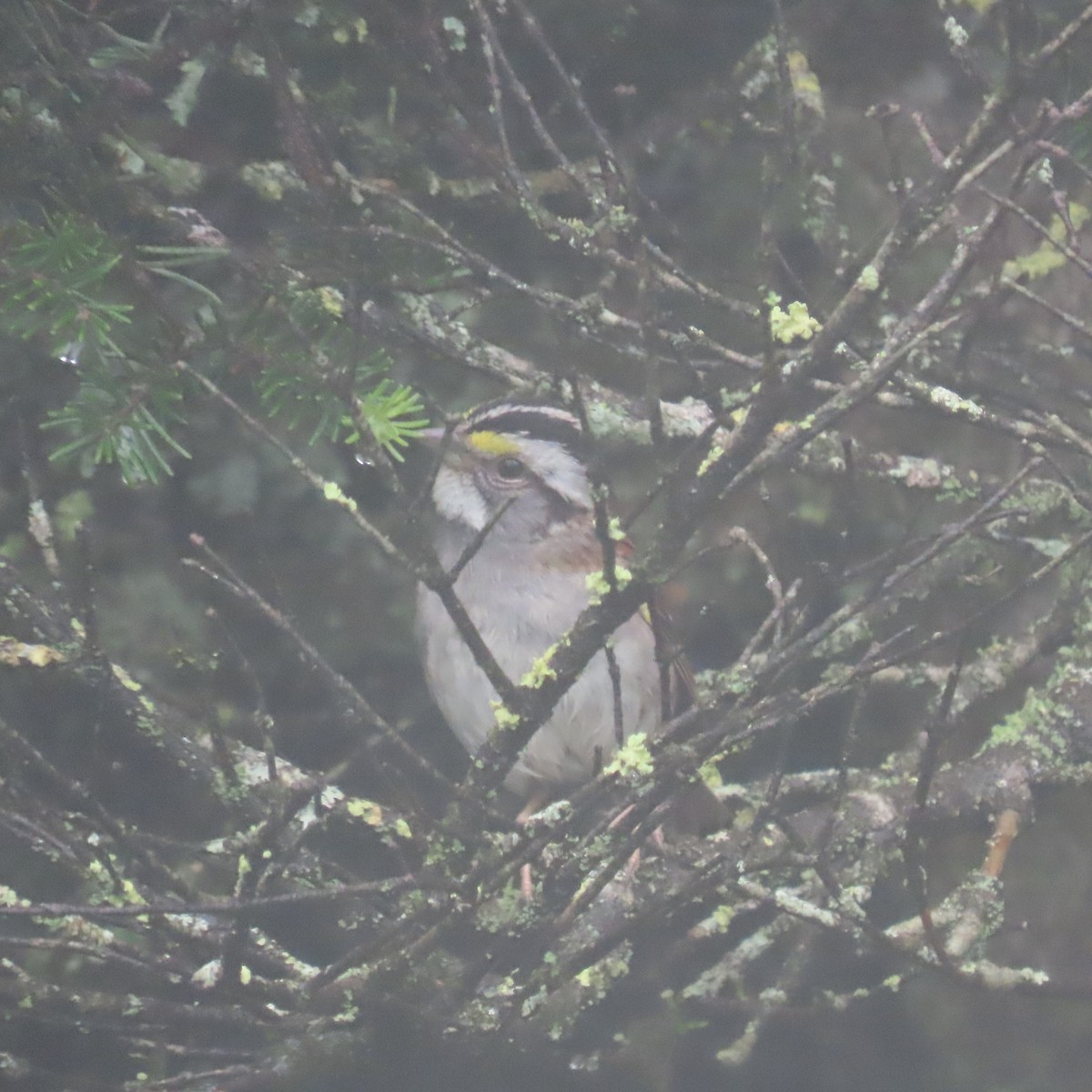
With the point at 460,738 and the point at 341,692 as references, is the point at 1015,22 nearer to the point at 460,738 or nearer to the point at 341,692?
the point at 341,692

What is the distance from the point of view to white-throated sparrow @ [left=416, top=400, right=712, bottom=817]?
1.14m

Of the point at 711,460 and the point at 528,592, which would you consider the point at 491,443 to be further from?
the point at 711,460

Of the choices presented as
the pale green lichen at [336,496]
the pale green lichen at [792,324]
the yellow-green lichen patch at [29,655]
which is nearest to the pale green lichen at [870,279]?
the pale green lichen at [792,324]

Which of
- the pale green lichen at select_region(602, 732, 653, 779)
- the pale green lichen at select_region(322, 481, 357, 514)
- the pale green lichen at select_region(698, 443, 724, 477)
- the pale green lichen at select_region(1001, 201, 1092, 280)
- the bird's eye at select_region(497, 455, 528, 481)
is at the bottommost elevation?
the pale green lichen at select_region(602, 732, 653, 779)

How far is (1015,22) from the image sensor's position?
0.69 metres

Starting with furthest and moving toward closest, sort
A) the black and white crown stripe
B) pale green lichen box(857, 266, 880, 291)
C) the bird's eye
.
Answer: the bird's eye, the black and white crown stripe, pale green lichen box(857, 266, 880, 291)

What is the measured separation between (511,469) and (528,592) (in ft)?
0.45

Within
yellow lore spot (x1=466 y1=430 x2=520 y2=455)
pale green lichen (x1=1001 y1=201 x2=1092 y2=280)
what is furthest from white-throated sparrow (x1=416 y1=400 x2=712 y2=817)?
pale green lichen (x1=1001 y1=201 x2=1092 y2=280)

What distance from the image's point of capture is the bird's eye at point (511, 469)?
4.20 ft

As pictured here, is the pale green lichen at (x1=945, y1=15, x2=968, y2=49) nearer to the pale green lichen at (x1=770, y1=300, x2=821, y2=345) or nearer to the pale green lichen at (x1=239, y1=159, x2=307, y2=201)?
the pale green lichen at (x1=770, y1=300, x2=821, y2=345)

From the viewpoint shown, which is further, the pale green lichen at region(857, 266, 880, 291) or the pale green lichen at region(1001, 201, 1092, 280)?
the pale green lichen at region(1001, 201, 1092, 280)

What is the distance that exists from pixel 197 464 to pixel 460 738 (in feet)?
1.17

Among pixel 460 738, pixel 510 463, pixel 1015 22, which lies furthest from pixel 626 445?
pixel 1015 22

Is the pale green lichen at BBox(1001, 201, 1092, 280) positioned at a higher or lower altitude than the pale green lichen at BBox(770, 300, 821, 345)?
higher
